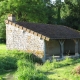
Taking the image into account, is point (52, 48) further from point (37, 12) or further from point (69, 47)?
point (37, 12)

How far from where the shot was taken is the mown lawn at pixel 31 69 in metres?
13.7

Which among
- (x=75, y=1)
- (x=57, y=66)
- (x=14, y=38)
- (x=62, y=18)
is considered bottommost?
(x=57, y=66)

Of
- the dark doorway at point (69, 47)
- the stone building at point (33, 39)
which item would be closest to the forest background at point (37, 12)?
the dark doorway at point (69, 47)

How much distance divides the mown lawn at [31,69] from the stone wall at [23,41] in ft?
4.26

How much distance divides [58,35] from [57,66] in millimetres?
6602

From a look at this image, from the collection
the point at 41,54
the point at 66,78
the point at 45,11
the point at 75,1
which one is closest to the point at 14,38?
the point at 41,54

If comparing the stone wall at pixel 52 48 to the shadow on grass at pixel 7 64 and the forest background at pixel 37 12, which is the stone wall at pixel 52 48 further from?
the forest background at pixel 37 12

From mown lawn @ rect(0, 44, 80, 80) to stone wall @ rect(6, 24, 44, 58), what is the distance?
51.1 inches

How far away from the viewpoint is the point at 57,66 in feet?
72.4

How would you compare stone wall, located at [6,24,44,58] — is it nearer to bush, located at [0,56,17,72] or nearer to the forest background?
bush, located at [0,56,17,72]

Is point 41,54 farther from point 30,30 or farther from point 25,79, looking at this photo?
point 25,79

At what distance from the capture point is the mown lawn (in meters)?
13.7

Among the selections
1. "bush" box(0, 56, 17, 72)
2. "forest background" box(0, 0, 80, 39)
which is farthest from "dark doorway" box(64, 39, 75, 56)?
"bush" box(0, 56, 17, 72)

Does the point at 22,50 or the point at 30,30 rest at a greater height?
the point at 30,30
